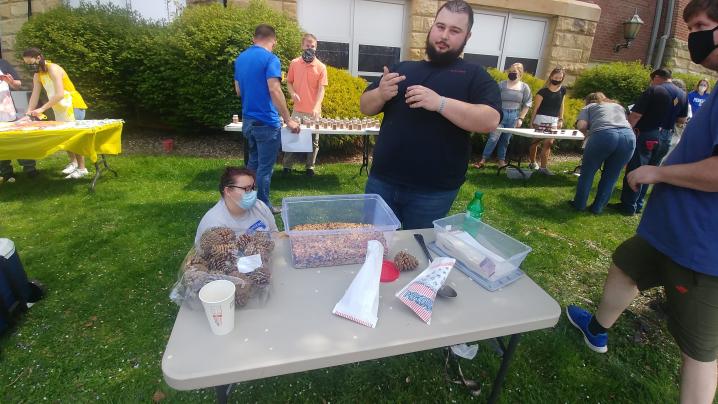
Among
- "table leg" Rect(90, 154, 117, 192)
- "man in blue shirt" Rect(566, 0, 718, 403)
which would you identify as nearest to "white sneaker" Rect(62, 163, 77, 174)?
"table leg" Rect(90, 154, 117, 192)

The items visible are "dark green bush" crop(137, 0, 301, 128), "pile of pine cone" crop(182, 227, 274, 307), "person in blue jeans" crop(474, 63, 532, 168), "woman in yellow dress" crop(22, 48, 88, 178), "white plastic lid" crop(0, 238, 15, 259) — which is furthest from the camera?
"person in blue jeans" crop(474, 63, 532, 168)

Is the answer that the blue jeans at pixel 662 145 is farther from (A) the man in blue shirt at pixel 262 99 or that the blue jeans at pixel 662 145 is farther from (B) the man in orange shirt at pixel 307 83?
(A) the man in blue shirt at pixel 262 99

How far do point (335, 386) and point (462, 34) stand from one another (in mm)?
2169

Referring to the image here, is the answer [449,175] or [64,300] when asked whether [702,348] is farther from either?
[64,300]

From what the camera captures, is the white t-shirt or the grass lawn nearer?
the white t-shirt

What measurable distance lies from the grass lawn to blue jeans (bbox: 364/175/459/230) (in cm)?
95

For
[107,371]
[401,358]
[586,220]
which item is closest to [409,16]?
[586,220]

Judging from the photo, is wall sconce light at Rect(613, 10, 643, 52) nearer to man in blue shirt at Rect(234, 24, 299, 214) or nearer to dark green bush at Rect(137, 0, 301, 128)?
dark green bush at Rect(137, 0, 301, 128)

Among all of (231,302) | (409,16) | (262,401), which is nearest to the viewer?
(231,302)

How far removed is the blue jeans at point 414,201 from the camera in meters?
2.08

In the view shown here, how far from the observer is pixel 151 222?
3.91 meters

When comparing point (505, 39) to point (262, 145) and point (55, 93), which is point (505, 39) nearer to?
point (262, 145)

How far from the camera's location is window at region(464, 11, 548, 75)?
9312mm

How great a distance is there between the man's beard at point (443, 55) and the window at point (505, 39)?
27.1ft
